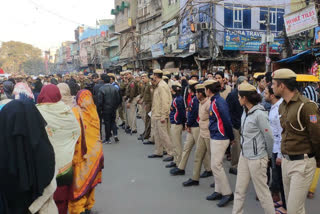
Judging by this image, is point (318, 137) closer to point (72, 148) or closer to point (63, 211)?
point (72, 148)

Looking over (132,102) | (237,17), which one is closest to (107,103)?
(132,102)

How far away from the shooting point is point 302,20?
38.7 feet

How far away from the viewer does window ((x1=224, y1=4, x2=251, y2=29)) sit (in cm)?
2303

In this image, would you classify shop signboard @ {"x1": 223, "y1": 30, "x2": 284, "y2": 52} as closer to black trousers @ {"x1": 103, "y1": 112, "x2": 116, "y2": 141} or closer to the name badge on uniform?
black trousers @ {"x1": 103, "y1": 112, "x2": 116, "y2": 141}

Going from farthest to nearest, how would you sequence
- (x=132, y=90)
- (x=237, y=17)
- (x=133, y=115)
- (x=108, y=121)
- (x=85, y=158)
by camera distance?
(x=237, y=17)
(x=133, y=115)
(x=132, y=90)
(x=108, y=121)
(x=85, y=158)

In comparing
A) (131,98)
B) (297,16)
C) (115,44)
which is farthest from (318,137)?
(115,44)

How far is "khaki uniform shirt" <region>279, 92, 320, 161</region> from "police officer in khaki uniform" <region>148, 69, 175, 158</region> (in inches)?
170

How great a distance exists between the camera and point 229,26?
23141 millimetres

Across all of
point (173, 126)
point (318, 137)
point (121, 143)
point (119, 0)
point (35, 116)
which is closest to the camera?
point (35, 116)

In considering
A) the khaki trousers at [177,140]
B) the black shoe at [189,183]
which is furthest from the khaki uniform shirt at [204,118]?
the khaki trousers at [177,140]

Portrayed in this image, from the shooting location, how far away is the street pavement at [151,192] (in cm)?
484

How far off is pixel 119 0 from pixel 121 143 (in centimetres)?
3896

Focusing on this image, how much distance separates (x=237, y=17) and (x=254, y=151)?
21.2m

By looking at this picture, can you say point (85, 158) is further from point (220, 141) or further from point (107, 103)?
point (107, 103)
